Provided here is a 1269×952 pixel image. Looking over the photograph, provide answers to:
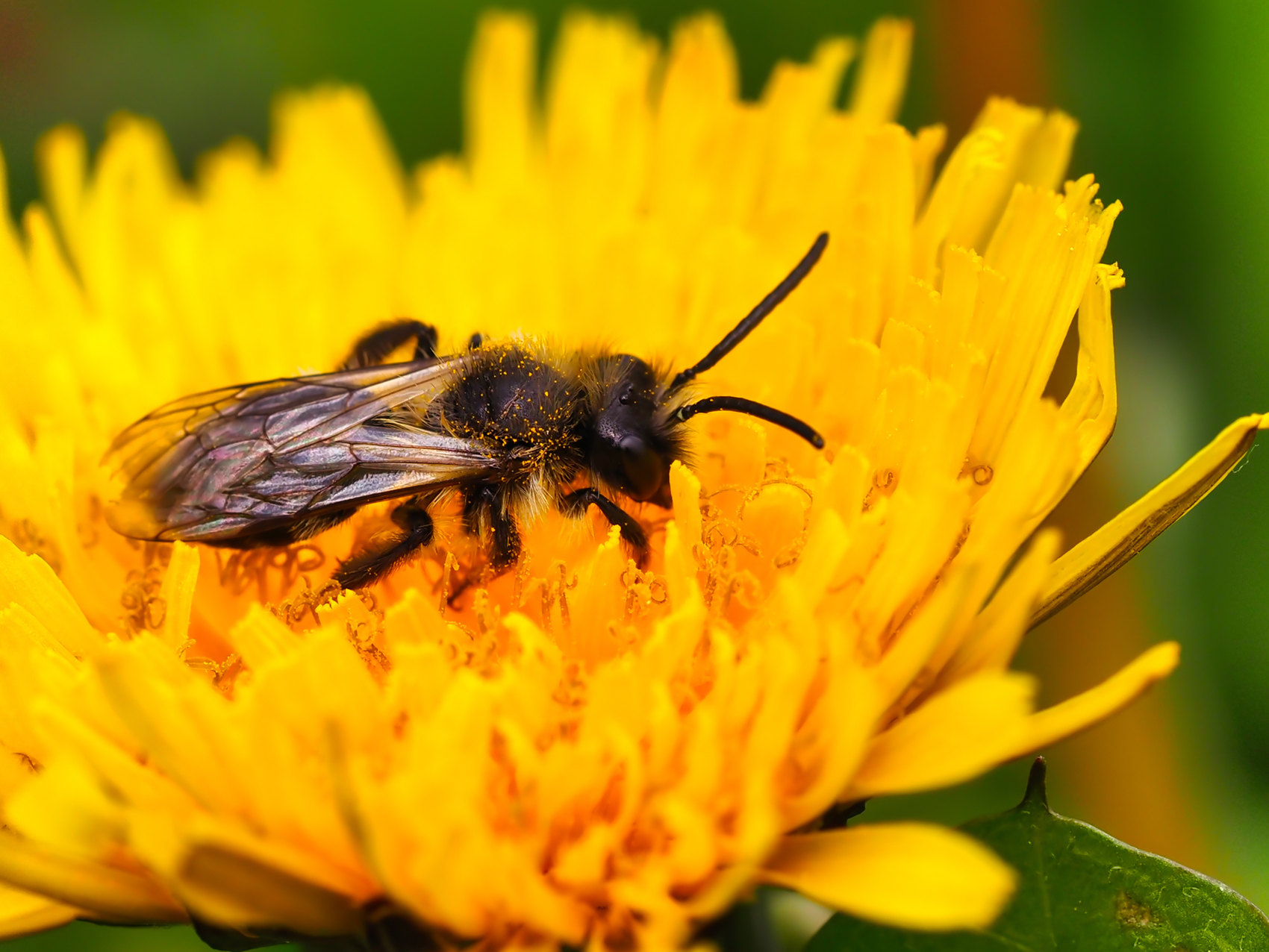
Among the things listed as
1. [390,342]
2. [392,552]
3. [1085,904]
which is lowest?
[1085,904]

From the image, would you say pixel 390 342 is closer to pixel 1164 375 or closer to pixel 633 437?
pixel 633 437

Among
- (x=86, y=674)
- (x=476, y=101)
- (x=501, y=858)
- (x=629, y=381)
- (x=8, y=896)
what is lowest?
(x=8, y=896)

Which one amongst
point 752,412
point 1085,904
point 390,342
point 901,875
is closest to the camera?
point 901,875

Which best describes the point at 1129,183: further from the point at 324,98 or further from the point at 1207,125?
the point at 324,98

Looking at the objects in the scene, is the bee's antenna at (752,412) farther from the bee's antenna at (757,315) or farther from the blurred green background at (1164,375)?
the blurred green background at (1164,375)

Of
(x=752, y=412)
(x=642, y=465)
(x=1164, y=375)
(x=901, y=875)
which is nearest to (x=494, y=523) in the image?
(x=642, y=465)

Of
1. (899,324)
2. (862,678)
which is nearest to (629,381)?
(899,324)
